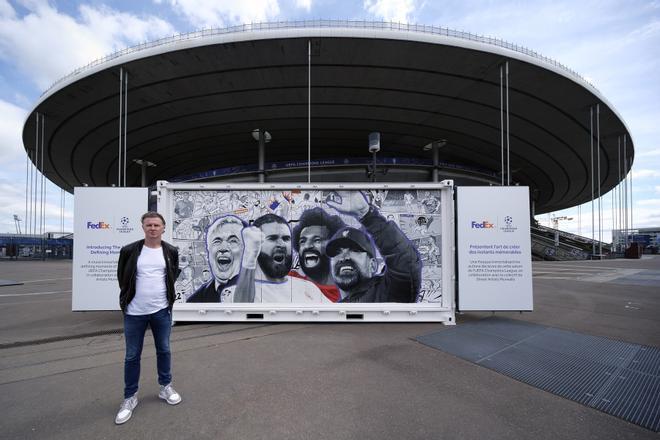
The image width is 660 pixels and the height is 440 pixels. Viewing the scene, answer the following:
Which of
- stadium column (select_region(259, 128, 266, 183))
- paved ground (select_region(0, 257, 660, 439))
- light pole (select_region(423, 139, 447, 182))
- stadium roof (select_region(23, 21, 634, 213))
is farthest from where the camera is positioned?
light pole (select_region(423, 139, 447, 182))

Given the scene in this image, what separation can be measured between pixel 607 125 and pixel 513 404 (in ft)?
106

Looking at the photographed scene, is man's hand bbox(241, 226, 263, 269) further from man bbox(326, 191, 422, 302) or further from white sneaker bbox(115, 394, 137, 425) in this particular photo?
white sneaker bbox(115, 394, 137, 425)

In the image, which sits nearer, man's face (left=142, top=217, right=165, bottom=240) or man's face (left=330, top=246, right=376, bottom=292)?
man's face (left=142, top=217, right=165, bottom=240)

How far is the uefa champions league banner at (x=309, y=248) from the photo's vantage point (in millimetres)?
5079

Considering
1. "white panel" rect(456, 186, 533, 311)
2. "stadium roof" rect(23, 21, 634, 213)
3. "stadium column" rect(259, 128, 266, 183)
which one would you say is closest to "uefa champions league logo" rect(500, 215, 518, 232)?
"white panel" rect(456, 186, 533, 311)

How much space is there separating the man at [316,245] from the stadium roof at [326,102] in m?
13.7

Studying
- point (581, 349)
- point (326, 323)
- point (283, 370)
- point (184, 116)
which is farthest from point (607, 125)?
point (184, 116)

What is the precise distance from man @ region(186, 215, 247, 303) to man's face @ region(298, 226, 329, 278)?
3.82ft

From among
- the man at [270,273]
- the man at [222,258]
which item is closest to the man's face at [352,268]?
the man at [270,273]

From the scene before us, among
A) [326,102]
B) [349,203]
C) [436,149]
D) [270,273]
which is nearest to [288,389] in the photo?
[270,273]

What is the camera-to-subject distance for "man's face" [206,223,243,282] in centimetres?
515

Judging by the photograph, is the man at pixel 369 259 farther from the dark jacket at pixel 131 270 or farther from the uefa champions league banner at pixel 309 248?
the dark jacket at pixel 131 270

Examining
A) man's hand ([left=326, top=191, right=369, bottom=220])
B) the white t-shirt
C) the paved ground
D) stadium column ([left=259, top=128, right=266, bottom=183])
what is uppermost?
stadium column ([left=259, top=128, right=266, bottom=183])

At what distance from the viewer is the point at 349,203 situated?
17.1 feet
